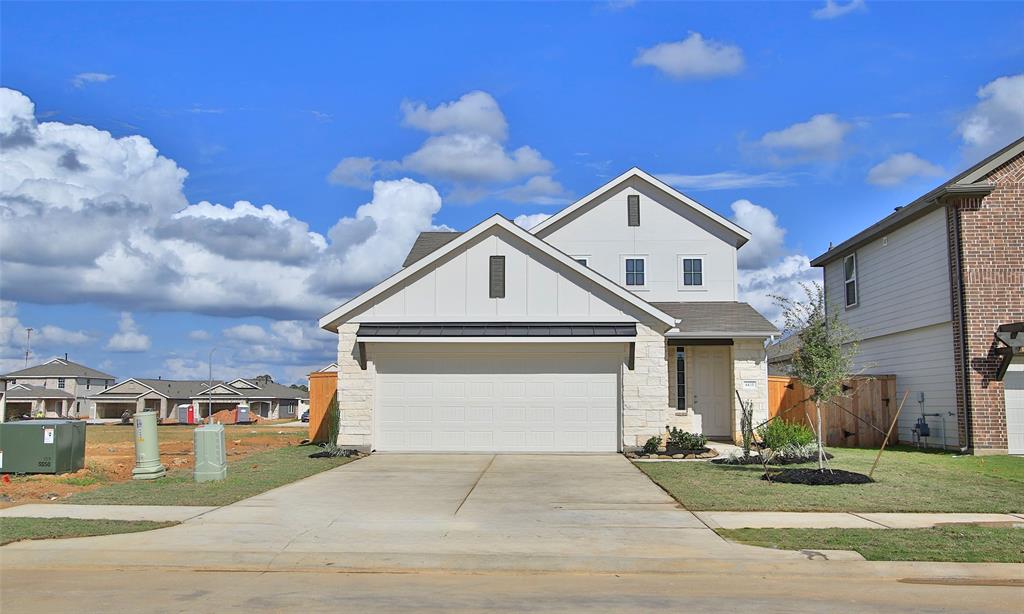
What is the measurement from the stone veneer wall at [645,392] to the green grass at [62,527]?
1196 cm

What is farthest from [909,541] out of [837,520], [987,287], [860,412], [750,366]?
[860,412]

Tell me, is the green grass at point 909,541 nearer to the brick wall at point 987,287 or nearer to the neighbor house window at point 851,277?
the brick wall at point 987,287

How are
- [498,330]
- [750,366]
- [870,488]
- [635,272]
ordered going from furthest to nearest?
[635,272], [750,366], [498,330], [870,488]

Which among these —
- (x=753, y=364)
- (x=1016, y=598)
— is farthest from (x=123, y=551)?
(x=753, y=364)

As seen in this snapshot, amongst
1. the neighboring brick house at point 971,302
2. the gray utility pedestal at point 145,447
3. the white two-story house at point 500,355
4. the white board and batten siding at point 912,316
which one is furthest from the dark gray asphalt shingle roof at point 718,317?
the gray utility pedestal at point 145,447

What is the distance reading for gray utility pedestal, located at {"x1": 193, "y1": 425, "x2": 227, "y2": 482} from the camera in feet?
48.2

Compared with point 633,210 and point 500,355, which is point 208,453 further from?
point 633,210

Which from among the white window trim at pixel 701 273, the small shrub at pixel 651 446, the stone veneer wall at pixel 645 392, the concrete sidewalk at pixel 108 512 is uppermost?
the white window trim at pixel 701 273

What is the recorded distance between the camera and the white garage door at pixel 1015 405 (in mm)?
19438

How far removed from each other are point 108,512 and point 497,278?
11.1 meters

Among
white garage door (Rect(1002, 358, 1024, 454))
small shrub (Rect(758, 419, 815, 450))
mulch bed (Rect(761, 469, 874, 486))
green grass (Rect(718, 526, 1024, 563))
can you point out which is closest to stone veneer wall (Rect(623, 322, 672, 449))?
small shrub (Rect(758, 419, 815, 450))

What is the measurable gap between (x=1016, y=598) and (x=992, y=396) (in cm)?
1351

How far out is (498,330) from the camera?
66.4 feet

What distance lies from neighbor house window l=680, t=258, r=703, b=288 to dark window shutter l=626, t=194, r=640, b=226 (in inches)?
76.7
